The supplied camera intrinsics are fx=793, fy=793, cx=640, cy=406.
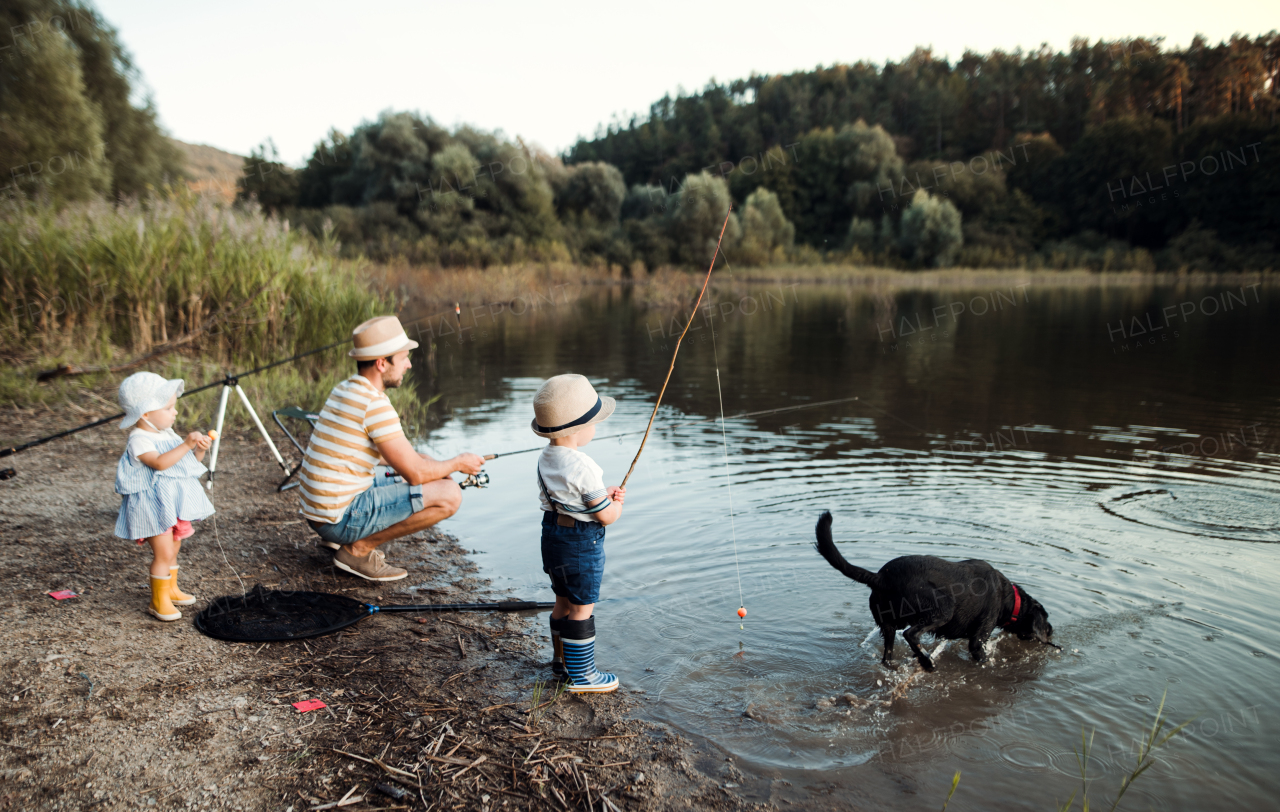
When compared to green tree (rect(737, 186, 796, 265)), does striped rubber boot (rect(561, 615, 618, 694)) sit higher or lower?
lower

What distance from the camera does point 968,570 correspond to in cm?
415

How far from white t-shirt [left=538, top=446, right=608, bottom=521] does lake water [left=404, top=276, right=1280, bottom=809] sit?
1.07 m

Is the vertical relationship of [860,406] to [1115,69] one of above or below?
below

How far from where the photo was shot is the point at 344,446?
447cm

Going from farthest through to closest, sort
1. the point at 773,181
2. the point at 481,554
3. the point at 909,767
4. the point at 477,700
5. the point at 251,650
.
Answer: the point at 773,181, the point at 481,554, the point at 251,650, the point at 477,700, the point at 909,767

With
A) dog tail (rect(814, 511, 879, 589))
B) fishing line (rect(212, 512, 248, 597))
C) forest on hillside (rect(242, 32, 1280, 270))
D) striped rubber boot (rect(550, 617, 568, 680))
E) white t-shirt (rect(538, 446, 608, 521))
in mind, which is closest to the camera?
white t-shirt (rect(538, 446, 608, 521))

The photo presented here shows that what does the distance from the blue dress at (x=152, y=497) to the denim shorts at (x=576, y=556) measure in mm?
1845

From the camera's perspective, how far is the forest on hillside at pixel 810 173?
25188 mm

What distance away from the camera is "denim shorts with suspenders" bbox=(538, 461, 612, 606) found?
11.5 feet

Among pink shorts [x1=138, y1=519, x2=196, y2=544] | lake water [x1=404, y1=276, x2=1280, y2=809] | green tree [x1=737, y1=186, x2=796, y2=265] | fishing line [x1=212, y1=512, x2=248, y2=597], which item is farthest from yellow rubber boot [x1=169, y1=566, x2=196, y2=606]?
green tree [x1=737, y1=186, x2=796, y2=265]

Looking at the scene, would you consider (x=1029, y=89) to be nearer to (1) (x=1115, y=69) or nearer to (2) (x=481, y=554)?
(1) (x=1115, y=69)

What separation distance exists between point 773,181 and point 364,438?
248ft

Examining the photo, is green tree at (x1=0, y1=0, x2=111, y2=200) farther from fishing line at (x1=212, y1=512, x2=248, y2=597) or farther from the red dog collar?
the red dog collar

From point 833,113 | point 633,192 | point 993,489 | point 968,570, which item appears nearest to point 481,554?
point 968,570
